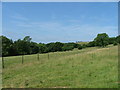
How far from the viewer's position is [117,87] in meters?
3.84

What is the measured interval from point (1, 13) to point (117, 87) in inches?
139

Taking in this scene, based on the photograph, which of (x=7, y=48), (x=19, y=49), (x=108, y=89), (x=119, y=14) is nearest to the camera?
(x=108, y=89)

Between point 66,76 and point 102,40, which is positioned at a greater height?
point 102,40

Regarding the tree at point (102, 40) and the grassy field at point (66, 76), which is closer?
the grassy field at point (66, 76)

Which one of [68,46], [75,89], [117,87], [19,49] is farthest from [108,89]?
[68,46]

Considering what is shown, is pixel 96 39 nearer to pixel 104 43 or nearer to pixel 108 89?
pixel 104 43

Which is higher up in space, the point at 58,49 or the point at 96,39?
the point at 96,39

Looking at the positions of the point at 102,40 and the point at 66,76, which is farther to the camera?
the point at 102,40

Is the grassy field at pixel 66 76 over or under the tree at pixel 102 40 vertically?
under

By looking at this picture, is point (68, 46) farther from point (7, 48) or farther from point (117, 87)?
point (117, 87)

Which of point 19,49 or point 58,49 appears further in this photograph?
point 58,49

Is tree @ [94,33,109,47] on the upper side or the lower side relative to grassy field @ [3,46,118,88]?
upper

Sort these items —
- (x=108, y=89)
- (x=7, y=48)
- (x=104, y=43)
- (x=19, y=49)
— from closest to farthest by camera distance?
(x=108, y=89), (x=7, y=48), (x=19, y=49), (x=104, y=43)

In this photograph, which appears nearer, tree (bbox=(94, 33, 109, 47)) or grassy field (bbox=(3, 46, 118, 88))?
grassy field (bbox=(3, 46, 118, 88))
